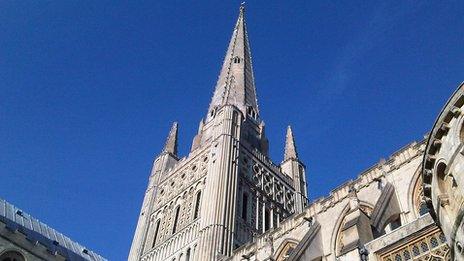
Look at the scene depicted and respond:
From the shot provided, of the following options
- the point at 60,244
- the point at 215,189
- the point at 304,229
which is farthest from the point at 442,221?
the point at 60,244

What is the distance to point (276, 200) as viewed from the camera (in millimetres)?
37031

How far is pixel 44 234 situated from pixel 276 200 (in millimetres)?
16539

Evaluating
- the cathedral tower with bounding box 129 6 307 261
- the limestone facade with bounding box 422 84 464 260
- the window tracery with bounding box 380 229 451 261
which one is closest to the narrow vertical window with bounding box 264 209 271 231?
the cathedral tower with bounding box 129 6 307 261

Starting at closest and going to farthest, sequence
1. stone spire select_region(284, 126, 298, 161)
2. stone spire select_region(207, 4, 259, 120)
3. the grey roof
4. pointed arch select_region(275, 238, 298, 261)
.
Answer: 1. pointed arch select_region(275, 238, 298, 261)
2. the grey roof
3. stone spire select_region(284, 126, 298, 161)
4. stone spire select_region(207, 4, 259, 120)

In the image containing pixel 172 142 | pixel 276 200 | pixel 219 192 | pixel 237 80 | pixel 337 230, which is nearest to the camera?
pixel 337 230

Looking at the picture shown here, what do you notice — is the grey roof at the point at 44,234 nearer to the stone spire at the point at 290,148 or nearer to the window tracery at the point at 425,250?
the stone spire at the point at 290,148

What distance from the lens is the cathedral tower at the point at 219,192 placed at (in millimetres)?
30377

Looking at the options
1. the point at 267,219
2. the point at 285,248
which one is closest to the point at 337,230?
the point at 285,248

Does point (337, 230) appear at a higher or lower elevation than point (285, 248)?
lower

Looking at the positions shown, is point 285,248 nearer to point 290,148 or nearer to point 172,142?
point 290,148

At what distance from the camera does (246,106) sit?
45938mm

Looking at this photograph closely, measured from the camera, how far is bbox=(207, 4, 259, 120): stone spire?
45594 millimetres

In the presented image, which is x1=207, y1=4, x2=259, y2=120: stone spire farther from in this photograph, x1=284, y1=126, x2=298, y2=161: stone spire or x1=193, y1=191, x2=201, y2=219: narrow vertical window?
x1=193, y1=191, x2=201, y2=219: narrow vertical window

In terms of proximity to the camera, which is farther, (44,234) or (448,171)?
(44,234)
